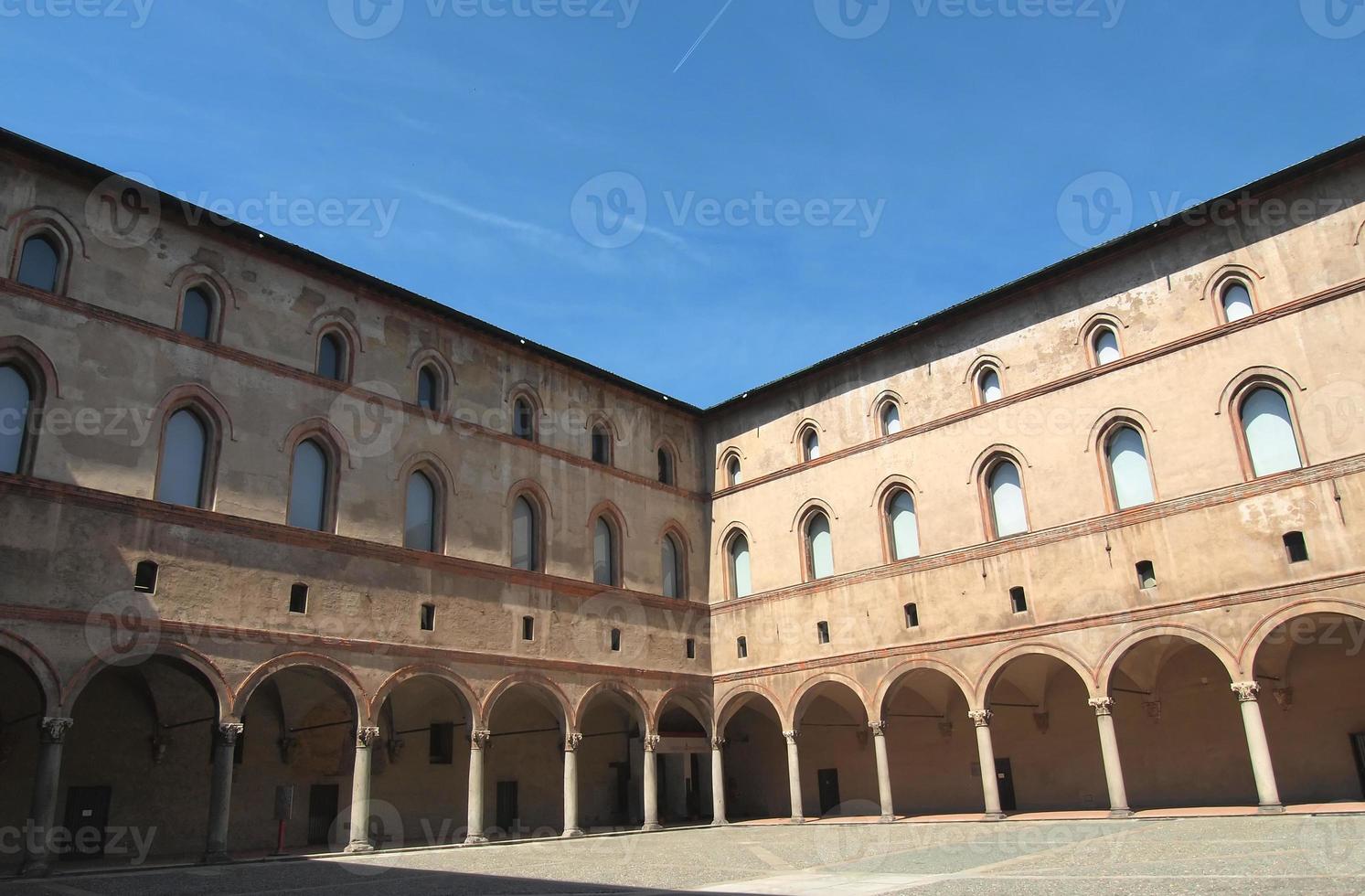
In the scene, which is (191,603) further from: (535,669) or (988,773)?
(988,773)

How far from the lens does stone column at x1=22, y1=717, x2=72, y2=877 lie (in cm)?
1543

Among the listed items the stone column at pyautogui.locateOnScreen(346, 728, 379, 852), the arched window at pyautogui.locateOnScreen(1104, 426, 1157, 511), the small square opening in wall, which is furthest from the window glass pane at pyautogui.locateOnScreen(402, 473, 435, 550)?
the arched window at pyautogui.locateOnScreen(1104, 426, 1157, 511)

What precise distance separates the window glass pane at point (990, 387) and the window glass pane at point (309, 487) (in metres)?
14.3

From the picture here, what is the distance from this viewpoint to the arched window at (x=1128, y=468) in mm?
21109

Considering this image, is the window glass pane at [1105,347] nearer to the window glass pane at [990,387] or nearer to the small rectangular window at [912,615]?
the window glass pane at [990,387]

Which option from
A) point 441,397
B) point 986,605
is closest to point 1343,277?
→ point 986,605

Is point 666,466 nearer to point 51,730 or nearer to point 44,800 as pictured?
point 51,730

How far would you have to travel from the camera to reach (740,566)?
93.1 feet

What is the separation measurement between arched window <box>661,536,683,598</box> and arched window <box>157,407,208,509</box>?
1192cm

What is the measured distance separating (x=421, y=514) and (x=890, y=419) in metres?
11.2

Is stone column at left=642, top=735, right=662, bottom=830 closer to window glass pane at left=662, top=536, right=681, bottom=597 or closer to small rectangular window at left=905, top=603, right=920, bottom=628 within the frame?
window glass pane at left=662, top=536, right=681, bottom=597

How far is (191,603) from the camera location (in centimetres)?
1814

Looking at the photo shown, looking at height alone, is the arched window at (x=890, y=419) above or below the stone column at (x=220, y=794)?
above

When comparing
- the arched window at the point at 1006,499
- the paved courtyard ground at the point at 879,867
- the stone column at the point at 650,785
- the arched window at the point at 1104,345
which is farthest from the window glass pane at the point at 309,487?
the arched window at the point at 1104,345
